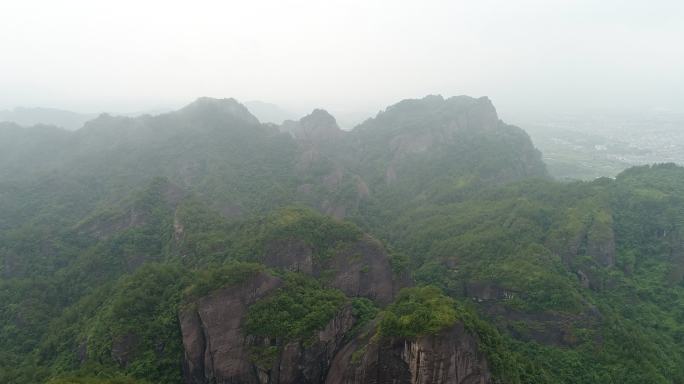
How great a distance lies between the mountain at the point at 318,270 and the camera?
102ft

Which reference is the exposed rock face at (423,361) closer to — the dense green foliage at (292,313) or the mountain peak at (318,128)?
the dense green foliage at (292,313)

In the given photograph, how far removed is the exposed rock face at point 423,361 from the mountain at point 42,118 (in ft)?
577

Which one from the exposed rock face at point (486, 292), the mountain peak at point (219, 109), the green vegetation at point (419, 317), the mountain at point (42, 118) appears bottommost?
A: the exposed rock face at point (486, 292)

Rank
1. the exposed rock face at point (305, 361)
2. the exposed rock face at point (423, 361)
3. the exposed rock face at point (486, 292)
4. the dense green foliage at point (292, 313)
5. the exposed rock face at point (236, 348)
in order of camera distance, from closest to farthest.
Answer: the exposed rock face at point (423, 361) < the exposed rock face at point (305, 361) < the exposed rock face at point (236, 348) < the dense green foliage at point (292, 313) < the exposed rock face at point (486, 292)

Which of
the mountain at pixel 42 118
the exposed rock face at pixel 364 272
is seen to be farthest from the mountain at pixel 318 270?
the mountain at pixel 42 118

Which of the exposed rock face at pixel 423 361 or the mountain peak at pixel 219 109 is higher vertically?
the mountain peak at pixel 219 109

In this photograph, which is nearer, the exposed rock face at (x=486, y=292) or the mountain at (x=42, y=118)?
the exposed rock face at (x=486, y=292)

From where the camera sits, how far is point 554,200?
220 feet

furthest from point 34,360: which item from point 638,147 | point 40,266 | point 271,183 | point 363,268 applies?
point 638,147

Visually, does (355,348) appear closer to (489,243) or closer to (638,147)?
(489,243)

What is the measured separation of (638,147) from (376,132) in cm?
12929

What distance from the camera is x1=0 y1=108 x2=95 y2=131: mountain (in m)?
160

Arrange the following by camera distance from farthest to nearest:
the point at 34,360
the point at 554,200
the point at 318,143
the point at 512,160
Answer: the point at 318,143 → the point at 512,160 → the point at 554,200 → the point at 34,360

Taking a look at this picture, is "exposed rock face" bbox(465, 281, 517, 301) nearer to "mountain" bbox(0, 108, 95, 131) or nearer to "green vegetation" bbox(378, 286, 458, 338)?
"green vegetation" bbox(378, 286, 458, 338)
